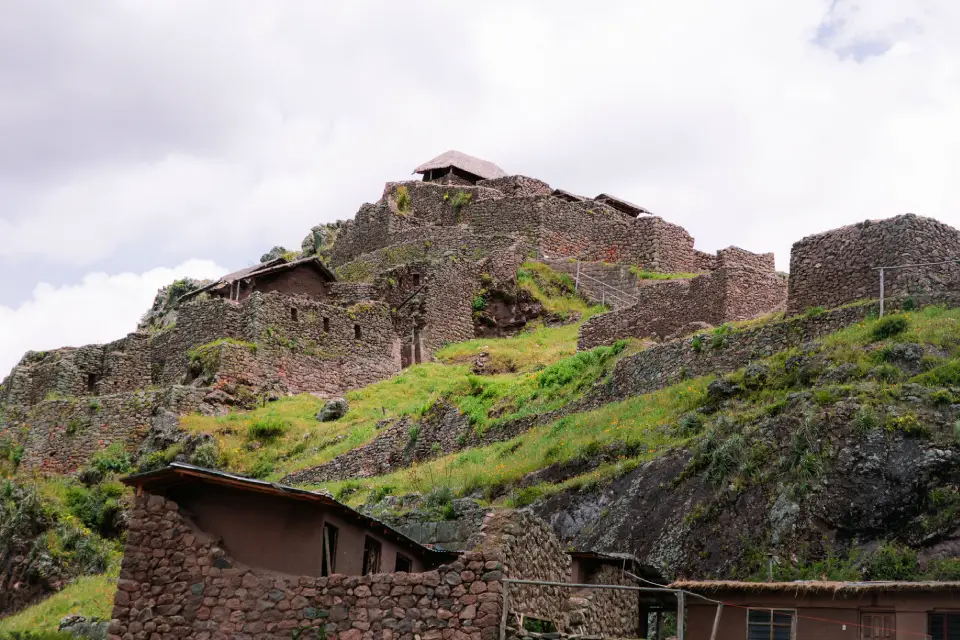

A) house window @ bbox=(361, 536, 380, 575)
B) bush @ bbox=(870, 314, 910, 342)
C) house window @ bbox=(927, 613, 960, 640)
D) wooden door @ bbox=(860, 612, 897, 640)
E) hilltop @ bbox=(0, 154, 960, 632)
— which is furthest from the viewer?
bush @ bbox=(870, 314, 910, 342)

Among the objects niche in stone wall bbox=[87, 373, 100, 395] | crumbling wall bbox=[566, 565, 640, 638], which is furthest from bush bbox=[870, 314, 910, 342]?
niche in stone wall bbox=[87, 373, 100, 395]

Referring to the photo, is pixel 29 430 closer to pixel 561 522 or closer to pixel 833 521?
pixel 561 522

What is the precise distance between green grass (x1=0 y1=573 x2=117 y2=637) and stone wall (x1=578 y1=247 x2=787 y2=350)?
16.3 m

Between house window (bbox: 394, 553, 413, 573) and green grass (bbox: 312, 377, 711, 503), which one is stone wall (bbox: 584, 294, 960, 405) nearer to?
green grass (bbox: 312, 377, 711, 503)

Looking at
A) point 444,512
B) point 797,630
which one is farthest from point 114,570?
point 797,630

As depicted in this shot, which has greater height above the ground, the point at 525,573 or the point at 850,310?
the point at 850,310

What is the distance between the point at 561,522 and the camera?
2592 centimetres

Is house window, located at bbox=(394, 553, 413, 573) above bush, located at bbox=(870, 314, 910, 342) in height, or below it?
below

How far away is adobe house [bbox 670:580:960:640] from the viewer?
16.8m

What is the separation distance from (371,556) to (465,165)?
163ft

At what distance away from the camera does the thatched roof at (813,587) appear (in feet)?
55.1

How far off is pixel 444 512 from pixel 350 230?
36.6 meters

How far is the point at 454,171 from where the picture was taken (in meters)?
66.2

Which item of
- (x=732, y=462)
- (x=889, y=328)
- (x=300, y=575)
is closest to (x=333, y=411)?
(x=732, y=462)
